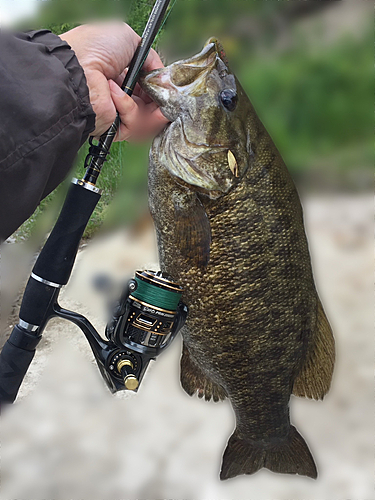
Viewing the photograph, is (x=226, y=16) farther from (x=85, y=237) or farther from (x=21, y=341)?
(x=21, y=341)

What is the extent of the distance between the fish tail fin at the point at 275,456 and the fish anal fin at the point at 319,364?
0.23m

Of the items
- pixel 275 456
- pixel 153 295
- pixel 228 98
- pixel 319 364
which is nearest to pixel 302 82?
pixel 228 98

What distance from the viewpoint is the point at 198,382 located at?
156 cm

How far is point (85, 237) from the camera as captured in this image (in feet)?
14.5

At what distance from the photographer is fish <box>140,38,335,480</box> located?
1.16 metres

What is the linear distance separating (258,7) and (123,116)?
4.93 meters

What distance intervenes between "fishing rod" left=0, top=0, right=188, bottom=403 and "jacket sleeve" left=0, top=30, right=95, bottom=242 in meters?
0.17

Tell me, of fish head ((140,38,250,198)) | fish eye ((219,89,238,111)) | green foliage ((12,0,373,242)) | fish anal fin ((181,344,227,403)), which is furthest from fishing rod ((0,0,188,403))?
green foliage ((12,0,373,242))

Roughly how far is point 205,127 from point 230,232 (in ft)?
1.01

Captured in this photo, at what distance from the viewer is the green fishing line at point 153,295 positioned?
1102 millimetres

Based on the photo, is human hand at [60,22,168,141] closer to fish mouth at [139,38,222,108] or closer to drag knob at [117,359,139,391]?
fish mouth at [139,38,222,108]

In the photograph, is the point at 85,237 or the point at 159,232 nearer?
the point at 159,232

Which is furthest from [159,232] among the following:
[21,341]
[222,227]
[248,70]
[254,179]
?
[248,70]

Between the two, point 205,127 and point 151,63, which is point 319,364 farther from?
point 151,63
